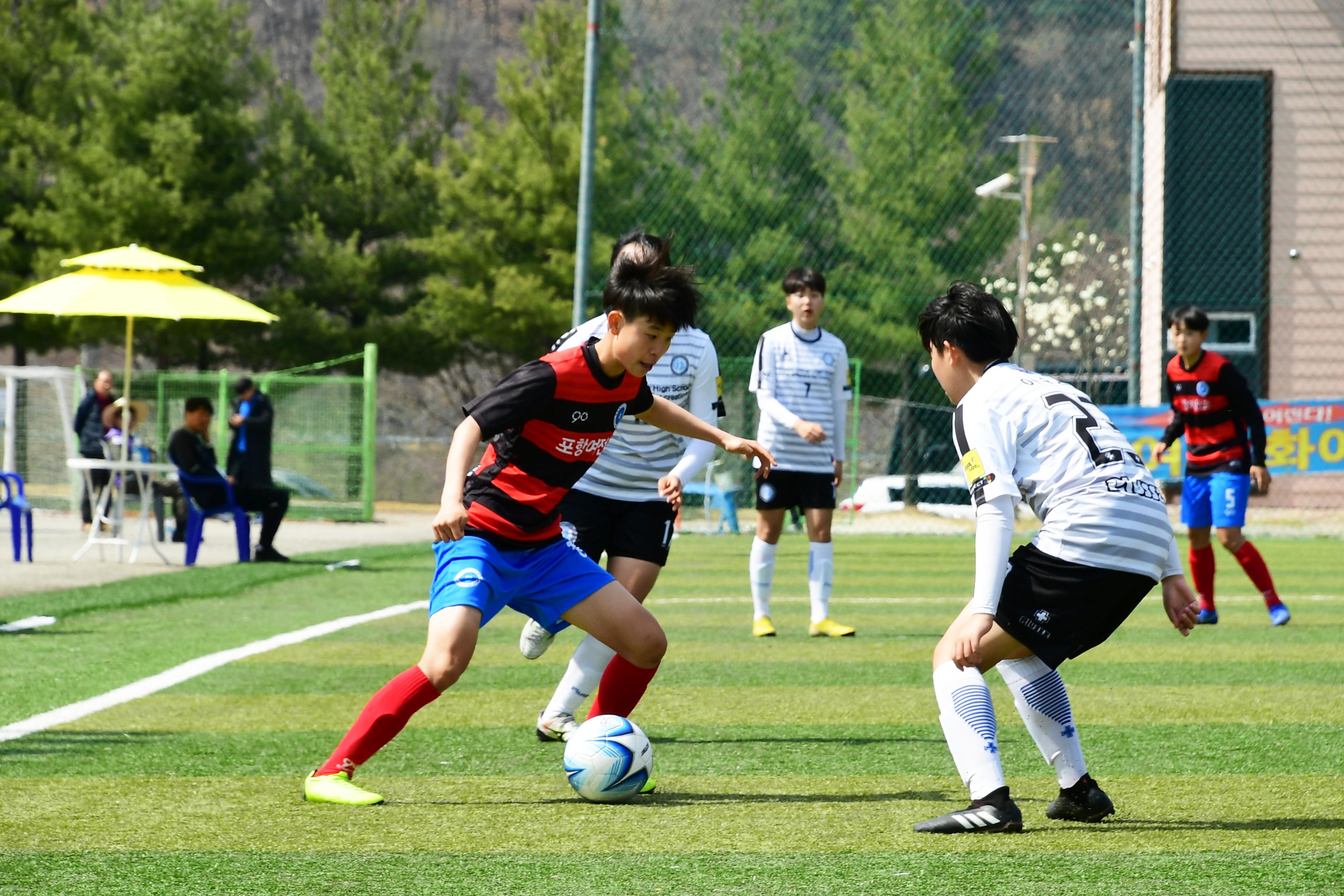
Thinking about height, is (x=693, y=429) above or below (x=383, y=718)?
above

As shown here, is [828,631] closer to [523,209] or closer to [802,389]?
[802,389]

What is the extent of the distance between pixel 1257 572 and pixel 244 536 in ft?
30.2

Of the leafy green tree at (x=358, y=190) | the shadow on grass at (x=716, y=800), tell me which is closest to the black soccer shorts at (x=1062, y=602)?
the shadow on grass at (x=716, y=800)

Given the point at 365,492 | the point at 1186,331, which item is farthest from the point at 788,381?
the point at 365,492

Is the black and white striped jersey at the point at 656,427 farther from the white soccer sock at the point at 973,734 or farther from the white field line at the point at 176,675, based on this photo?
the white field line at the point at 176,675

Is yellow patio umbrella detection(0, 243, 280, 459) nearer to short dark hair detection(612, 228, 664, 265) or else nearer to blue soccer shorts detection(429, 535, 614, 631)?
short dark hair detection(612, 228, 664, 265)

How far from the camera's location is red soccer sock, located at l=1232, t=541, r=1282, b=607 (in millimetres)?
9445

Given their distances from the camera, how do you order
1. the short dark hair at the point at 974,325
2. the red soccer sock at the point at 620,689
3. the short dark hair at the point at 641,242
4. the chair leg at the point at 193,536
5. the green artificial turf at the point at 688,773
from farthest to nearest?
the chair leg at the point at 193,536 → the red soccer sock at the point at 620,689 → the short dark hair at the point at 641,242 → the short dark hair at the point at 974,325 → the green artificial turf at the point at 688,773

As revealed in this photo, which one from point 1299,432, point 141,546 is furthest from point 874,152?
point 141,546

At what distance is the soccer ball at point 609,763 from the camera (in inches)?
178

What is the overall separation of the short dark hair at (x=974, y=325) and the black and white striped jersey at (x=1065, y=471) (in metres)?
0.08

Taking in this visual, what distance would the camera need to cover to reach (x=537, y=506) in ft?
14.8

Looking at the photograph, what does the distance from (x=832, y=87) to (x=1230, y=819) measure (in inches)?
699

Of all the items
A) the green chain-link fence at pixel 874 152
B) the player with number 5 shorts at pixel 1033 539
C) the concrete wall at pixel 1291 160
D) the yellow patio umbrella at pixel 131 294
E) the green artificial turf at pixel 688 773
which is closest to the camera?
the green artificial turf at pixel 688 773
